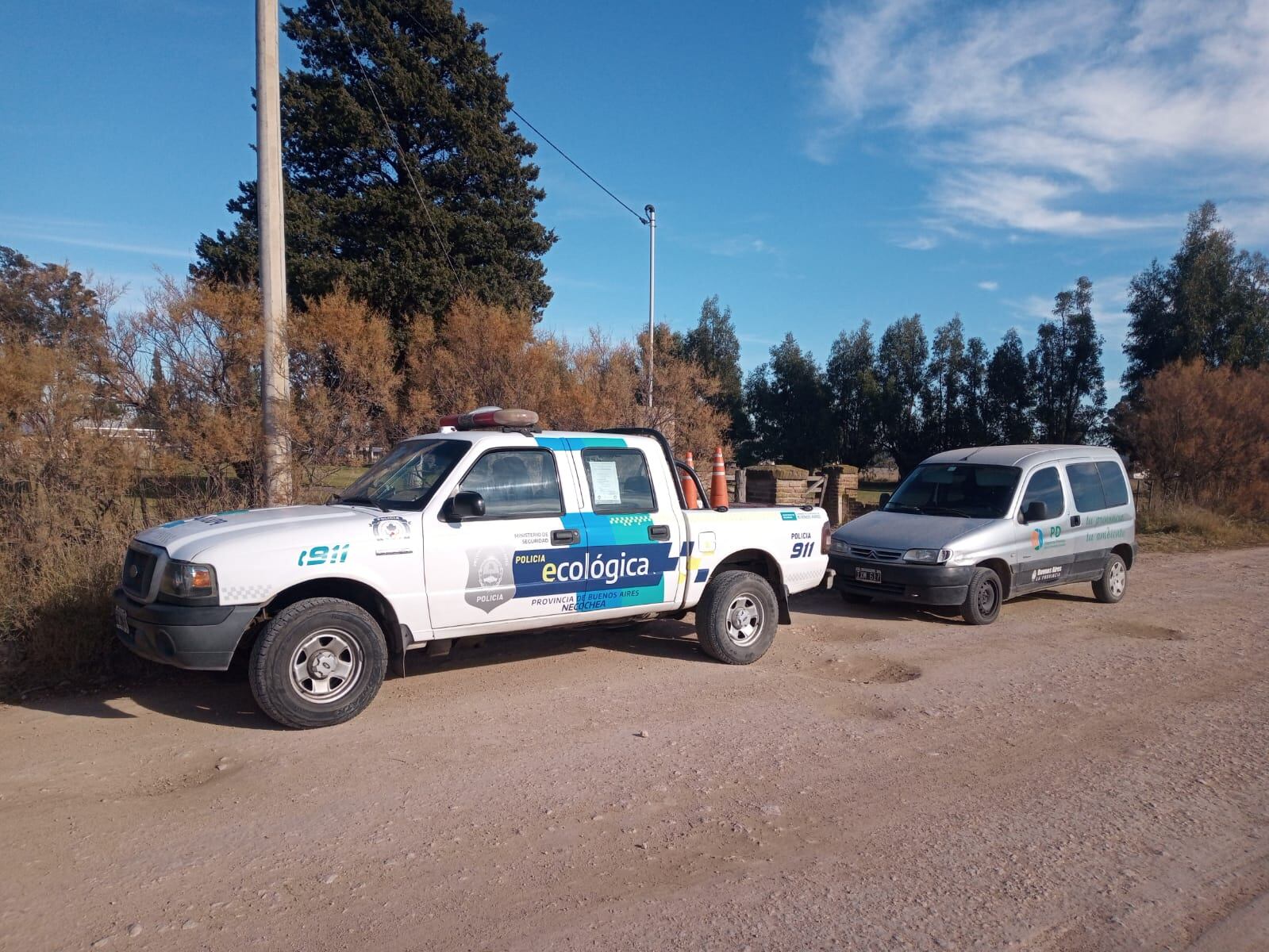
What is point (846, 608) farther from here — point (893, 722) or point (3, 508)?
point (3, 508)

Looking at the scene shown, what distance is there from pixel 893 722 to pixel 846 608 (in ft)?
13.9

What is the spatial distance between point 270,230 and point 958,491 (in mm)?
8258

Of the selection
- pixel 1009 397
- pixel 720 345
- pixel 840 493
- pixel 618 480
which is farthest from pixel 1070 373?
pixel 618 480

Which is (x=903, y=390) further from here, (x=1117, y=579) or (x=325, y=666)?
(x=325, y=666)

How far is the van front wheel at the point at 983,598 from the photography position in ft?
30.0

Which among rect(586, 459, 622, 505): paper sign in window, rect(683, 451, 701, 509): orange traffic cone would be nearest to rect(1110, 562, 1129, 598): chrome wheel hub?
rect(683, 451, 701, 509): orange traffic cone

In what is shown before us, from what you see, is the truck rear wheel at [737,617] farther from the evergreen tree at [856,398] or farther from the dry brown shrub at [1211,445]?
the evergreen tree at [856,398]

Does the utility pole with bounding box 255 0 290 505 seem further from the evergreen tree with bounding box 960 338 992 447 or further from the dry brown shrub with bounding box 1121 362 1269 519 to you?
the evergreen tree with bounding box 960 338 992 447

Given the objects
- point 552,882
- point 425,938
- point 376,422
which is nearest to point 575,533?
point 552,882

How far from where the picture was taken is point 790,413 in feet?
150

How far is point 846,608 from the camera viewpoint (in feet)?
33.3

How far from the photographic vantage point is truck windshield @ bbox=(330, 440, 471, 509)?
6273 millimetres

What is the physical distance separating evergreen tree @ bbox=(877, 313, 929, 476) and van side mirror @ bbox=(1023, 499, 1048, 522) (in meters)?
35.8

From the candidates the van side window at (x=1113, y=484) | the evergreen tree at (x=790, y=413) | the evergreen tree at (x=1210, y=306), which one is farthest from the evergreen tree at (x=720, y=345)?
the van side window at (x=1113, y=484)
